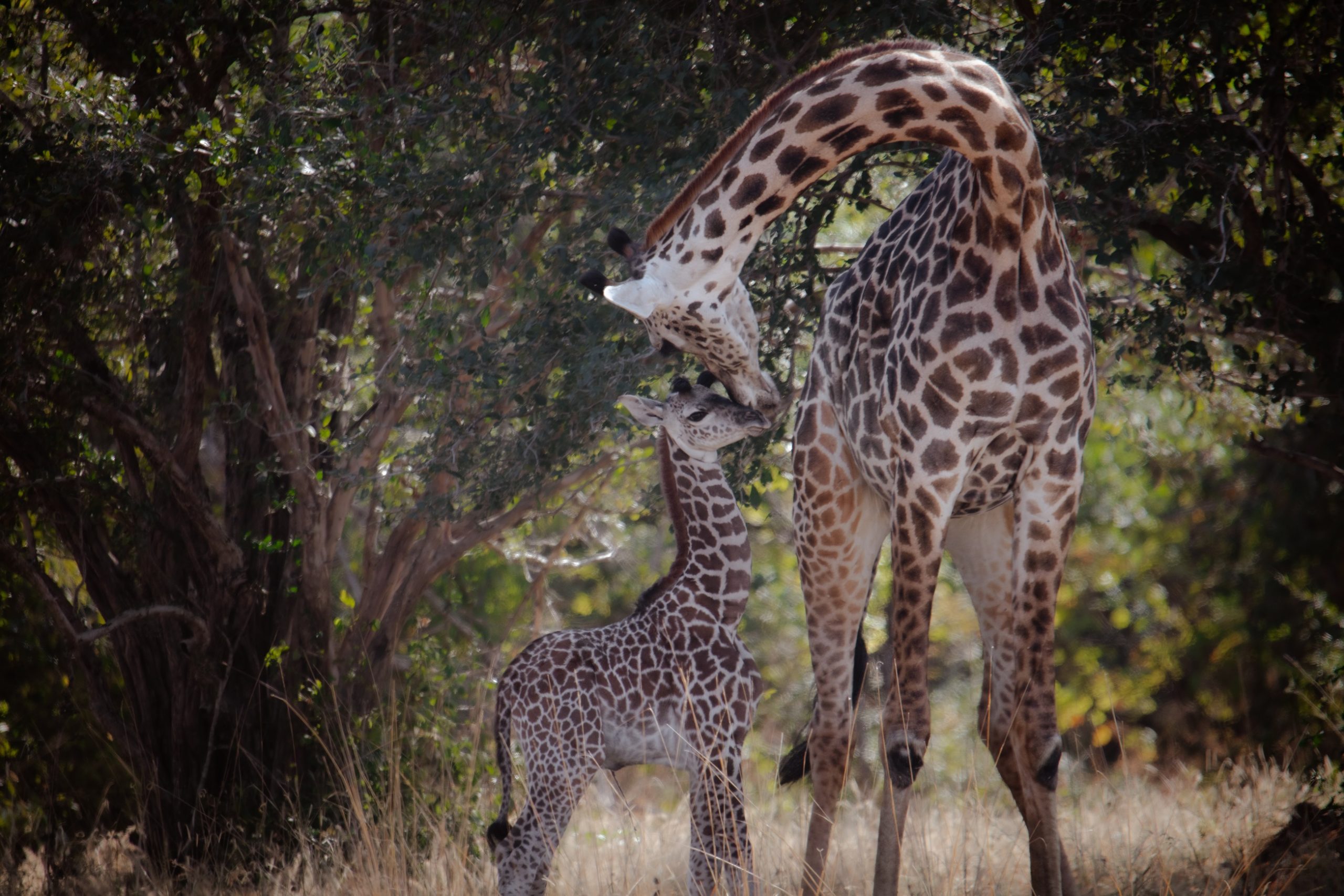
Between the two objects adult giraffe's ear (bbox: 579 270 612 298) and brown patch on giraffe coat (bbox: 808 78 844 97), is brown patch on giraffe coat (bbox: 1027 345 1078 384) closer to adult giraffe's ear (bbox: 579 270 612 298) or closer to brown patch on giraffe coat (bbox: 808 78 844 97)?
brown patch on giraffe coat (bbox: 808 78 844 97)

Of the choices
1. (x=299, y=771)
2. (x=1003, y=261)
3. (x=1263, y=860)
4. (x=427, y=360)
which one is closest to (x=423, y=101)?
(x=427, y=360)

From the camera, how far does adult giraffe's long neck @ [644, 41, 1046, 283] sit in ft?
11.1

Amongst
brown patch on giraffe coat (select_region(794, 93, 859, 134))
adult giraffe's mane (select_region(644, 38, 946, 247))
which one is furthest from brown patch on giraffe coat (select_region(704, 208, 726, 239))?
brown patch on giraffe coat (select_region(794, 93, 859, 134))

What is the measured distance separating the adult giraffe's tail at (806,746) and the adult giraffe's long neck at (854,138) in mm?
1691

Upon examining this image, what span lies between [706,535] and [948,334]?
5.48 ft

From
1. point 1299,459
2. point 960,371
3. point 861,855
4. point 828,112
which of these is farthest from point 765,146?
point 861,855

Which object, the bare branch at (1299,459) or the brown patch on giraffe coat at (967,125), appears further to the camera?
the bare branch at (1299,459)

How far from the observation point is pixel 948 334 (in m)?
3.59

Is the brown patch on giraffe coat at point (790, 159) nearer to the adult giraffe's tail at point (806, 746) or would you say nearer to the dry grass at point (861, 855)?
the adult giraffe's tail at point (806, 746)

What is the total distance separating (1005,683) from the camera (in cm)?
381

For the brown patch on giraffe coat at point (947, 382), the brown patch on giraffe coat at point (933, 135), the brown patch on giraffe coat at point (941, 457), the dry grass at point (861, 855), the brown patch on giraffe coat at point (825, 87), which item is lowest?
the dry grass at point (861, 855)

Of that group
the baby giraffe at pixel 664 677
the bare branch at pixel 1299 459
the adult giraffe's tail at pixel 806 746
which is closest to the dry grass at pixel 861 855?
the adult giraffe's tail at pixel 806 746

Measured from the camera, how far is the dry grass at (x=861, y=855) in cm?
466

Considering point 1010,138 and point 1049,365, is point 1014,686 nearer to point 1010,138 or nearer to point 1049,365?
point 1049,365
